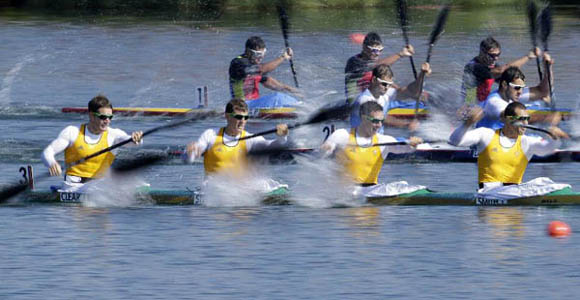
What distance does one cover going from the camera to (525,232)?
1880 cm

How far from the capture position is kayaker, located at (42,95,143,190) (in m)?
20.0

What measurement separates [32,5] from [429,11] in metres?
14.6

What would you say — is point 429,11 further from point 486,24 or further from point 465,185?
point 465,185

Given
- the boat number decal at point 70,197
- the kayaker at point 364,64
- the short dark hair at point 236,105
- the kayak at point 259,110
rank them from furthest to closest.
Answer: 1. the kayak at point 259,110
2. the kayaker at point 364,64
3. the boat number decal at point 70,197
4. the short dark hair at point 236,105

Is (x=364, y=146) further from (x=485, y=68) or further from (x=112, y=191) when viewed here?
(x=485, y=68)

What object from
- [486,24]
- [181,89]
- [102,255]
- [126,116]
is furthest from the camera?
[486,24]

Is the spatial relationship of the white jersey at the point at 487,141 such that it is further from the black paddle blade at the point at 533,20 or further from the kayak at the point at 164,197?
the black paddle blade at the point at 533,20

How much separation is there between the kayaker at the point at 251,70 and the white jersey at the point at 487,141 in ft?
21.9

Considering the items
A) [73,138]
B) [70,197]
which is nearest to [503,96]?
[73,138]

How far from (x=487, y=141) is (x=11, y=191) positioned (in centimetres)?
656

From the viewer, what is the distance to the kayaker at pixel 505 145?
19.5 m

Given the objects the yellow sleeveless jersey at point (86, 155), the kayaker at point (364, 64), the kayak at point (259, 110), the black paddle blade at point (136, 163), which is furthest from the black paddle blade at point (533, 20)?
the yellow sleeveless jersey at point (86, 155)

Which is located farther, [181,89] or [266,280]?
[181,89]

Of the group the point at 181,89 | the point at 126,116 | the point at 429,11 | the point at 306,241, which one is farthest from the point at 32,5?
the point at 306,241
